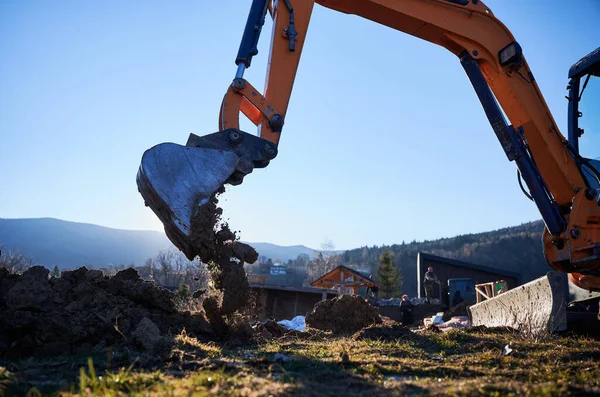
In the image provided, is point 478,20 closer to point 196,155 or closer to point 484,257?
point 196,155

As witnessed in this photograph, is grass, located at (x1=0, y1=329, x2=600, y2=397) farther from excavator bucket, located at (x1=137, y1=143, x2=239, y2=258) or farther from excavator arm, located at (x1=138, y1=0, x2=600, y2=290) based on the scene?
excavator arm, located at (x1=138, y1=0, x2=600, y2=290)

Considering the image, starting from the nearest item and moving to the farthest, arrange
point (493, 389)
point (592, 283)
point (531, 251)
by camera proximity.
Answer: point (493, 389), point (592, 283), point (531, 251)

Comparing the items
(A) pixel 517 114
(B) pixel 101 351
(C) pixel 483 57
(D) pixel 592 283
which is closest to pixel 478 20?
(C) pixel 483 57

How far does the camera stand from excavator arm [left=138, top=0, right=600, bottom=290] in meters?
6.39

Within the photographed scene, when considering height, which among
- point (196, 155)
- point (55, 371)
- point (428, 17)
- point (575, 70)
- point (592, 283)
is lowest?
point (55, 371)

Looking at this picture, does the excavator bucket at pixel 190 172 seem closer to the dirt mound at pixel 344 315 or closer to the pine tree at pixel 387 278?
the dirt mound at pixel 344 315

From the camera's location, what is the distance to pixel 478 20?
7516 millimetres

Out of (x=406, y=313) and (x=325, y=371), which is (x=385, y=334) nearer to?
(x=325, y=371)

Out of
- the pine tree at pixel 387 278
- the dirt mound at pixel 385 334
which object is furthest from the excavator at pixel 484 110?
the pine tree at pixel 387 278

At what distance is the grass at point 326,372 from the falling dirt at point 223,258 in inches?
32.3

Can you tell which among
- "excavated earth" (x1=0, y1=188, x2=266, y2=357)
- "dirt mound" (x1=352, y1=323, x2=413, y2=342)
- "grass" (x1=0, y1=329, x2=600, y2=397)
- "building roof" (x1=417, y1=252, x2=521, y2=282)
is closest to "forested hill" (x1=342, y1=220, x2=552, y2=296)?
"building roof" (x1=417, y1=252, x2=521, y2=282)

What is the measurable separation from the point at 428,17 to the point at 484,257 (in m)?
89.6

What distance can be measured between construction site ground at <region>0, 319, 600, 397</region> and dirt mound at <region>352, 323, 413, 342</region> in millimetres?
625

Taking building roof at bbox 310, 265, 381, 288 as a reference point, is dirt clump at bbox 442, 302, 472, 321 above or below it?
below
